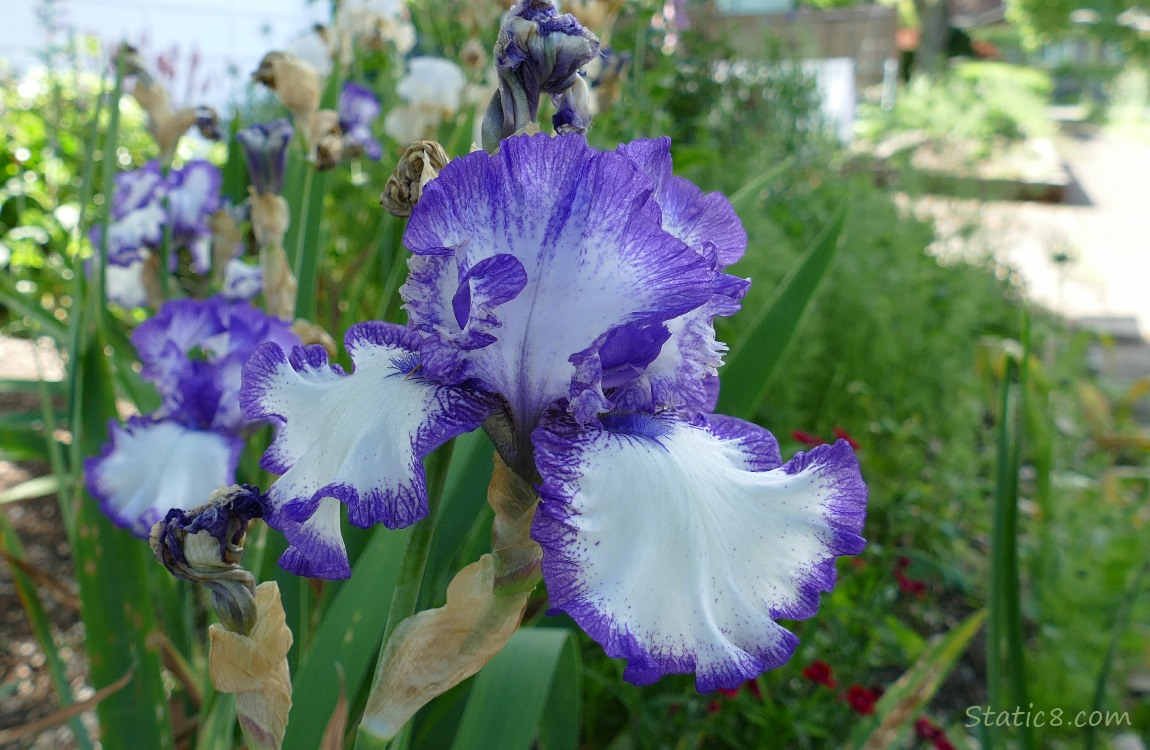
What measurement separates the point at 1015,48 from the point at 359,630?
108ft

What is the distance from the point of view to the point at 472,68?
6.23ft

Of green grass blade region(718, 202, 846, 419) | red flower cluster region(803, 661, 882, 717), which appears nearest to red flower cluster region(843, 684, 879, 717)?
red flower cluster region(803, 661, 882, 717)

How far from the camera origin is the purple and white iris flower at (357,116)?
1488 mm

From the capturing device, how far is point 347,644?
0.66 meters

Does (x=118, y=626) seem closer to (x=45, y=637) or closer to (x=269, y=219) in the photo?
(x=45, y=637)

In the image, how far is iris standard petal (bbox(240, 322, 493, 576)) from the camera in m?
0.42

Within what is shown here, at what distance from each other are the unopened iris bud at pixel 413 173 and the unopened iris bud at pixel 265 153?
1.90ft

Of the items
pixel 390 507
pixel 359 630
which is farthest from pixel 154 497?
pixel 390 507

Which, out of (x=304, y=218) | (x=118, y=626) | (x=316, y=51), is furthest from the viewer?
(x=316, y=51)

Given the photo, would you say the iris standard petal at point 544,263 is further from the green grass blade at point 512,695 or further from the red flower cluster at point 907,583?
the red flower cluster at point 907,583

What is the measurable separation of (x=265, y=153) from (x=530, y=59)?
2.05 ft

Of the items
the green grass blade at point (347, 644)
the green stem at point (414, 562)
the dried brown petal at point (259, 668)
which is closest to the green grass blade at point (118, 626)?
the green grass blade at point (347, 644)

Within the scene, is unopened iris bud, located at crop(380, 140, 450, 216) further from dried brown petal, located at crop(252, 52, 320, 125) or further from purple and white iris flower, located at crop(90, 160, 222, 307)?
purple and white iris flower, located at crop(90, 160, 222, 307)

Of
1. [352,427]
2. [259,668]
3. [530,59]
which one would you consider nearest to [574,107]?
[530,59]
